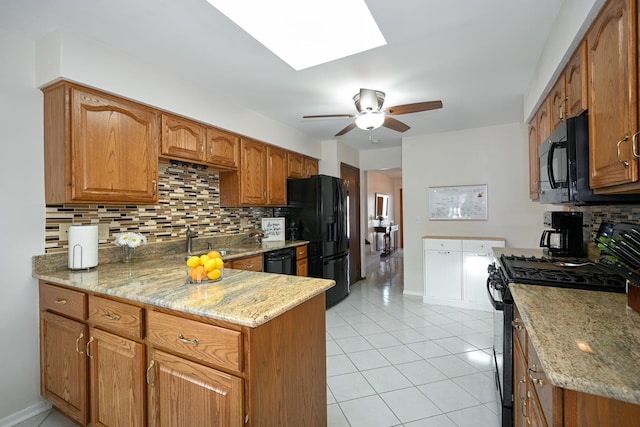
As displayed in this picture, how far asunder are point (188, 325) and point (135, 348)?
39cm

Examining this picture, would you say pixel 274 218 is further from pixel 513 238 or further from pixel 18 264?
pixel 513 238

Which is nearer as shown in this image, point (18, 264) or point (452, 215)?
point (18, 264)

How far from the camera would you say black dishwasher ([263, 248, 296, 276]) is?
3.06m

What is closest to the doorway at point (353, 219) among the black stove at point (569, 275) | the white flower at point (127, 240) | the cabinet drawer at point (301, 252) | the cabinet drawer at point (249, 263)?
the cabinet drawer at point (301, 252)

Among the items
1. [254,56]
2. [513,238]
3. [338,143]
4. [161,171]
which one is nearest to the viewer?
[254,56]

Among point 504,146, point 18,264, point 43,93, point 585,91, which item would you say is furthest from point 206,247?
point 504,146

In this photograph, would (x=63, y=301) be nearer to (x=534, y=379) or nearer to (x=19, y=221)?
(x=19, y=221)

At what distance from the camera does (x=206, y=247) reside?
3020 mm

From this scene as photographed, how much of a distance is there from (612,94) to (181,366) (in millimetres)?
2018

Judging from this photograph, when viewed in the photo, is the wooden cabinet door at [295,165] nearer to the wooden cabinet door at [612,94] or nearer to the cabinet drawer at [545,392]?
the wooden cabinet door at [612,94]

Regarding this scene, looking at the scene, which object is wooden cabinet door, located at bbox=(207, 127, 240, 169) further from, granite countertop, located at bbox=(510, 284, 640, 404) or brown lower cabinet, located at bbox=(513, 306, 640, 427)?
brown lower cabinet, located at bbox=(513, 306, 640, 427)

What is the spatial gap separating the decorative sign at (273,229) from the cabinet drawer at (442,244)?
1958 millimetres

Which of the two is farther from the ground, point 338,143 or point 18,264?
point 338,143

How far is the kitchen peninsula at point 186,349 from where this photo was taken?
1.05 m
